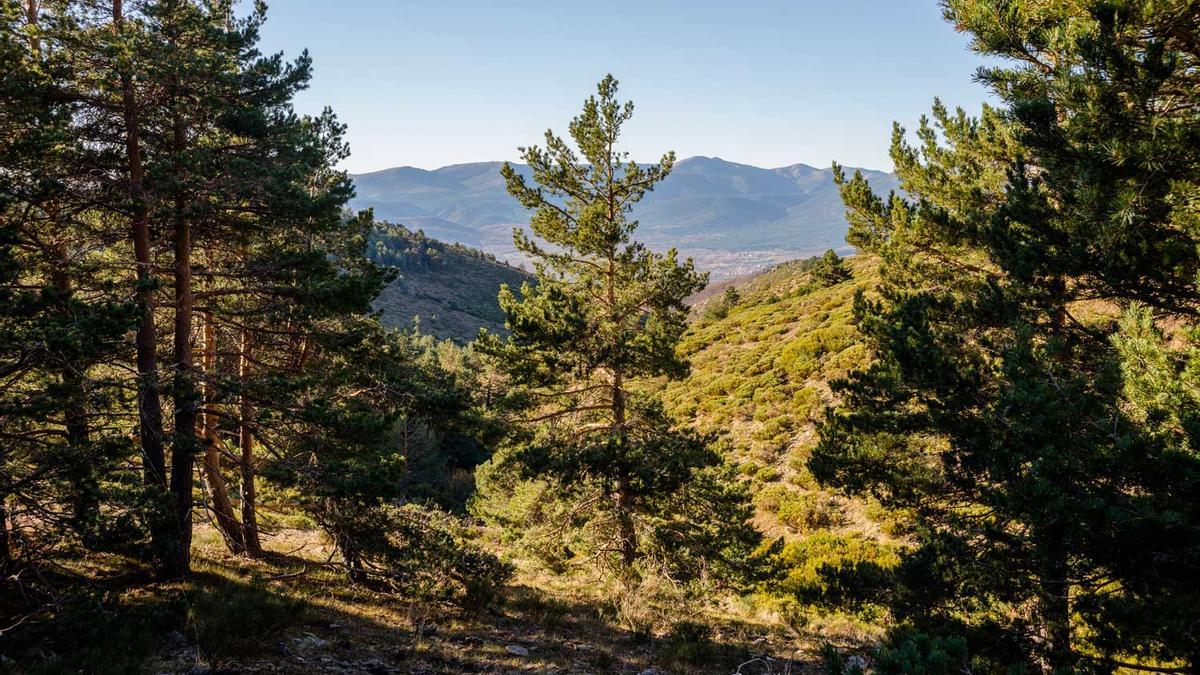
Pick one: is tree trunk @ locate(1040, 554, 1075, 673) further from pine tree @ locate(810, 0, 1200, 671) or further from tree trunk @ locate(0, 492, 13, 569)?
tree trunk @ locate(0, 492, 13, 569)

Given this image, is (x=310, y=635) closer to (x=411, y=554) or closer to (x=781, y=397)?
(x=411, y=554)

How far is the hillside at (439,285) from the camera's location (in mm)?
93375

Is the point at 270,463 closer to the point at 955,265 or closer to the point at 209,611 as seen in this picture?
the point at 209,611

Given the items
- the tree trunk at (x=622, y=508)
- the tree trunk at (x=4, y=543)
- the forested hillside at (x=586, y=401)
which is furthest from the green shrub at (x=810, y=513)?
the tree trunk at (x=4, y=543)

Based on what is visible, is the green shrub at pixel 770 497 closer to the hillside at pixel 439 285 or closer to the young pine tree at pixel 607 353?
the young pine tree at pixel 607 353

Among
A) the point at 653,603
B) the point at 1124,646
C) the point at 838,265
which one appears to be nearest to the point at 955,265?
the point at 1124,646

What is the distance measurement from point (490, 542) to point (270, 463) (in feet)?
39.6

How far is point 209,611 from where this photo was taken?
6113 mm

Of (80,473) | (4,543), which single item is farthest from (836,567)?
(4,543)

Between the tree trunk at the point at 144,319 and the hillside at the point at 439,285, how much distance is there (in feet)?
262

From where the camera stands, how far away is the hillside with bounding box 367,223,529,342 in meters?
93.4

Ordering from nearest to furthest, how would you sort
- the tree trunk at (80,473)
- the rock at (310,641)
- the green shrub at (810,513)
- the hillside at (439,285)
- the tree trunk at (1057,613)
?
the tree trunk at (1057,613) → the tree trunk at (80,473) → the rock at (310,641) → the green shrub at (810,513) → the hillside at (439,285)

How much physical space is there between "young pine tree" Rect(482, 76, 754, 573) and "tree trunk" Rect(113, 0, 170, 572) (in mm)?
4852

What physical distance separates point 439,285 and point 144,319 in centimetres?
11001
